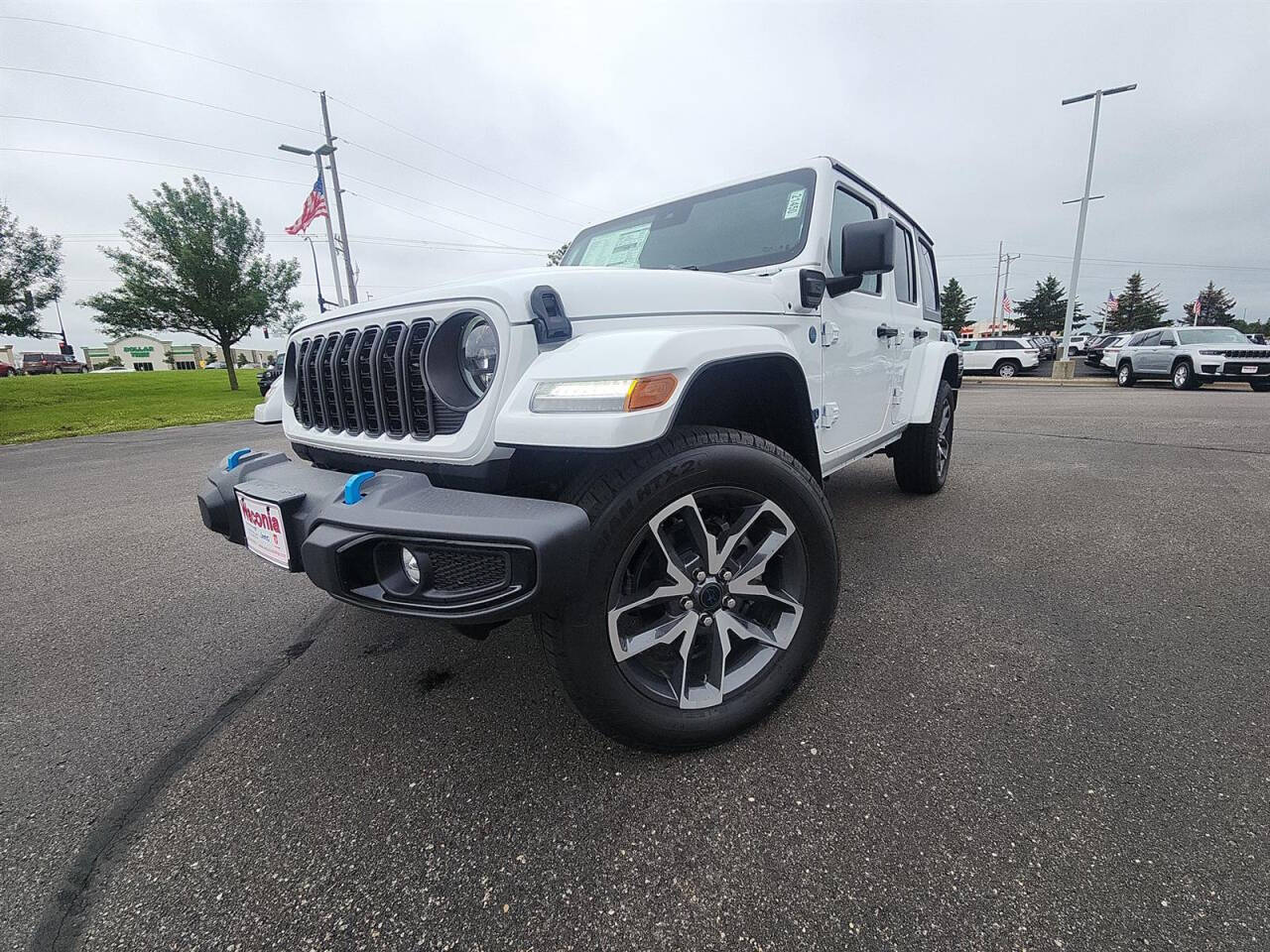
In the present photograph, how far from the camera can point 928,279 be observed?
446 cm

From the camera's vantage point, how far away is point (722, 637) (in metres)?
1.73

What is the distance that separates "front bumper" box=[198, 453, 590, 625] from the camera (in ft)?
4.38

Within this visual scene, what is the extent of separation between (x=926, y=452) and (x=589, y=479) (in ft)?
11.6

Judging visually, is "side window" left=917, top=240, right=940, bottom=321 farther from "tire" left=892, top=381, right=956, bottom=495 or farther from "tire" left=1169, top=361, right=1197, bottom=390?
"tire" left=1169, top=361, right=1197, bottom=390

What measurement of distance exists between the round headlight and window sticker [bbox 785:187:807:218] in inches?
62.9

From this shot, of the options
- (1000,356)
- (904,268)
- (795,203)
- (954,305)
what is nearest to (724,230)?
(795,203)

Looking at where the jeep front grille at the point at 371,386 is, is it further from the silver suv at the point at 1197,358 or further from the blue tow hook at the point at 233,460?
the silver suv at the point at 1197,358

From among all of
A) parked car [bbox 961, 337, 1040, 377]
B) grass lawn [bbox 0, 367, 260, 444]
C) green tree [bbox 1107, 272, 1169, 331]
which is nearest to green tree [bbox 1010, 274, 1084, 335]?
green tree [bbox 1107, 272, 1169, 331]

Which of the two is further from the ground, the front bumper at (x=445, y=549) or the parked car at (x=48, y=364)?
the parked car at (x=48, y=364)

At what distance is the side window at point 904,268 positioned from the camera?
3566 millimetres

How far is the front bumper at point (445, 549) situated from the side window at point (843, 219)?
1.92 meters

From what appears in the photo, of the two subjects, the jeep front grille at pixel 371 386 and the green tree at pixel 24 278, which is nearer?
the jeep front grille at pixel 371 386

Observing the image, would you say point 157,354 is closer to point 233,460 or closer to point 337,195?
point 337,195

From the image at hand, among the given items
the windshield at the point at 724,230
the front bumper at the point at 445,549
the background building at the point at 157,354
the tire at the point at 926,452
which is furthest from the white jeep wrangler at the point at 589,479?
the background building at the point at 157,354
